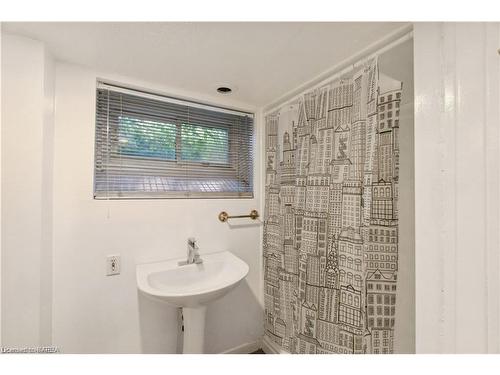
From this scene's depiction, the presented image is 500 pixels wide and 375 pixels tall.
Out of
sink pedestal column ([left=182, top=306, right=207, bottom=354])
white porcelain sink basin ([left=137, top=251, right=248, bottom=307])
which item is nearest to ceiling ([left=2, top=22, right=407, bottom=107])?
white porcelain sink basin ([left=137, top=251, right=248, bottom=307])

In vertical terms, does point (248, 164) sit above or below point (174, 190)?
above

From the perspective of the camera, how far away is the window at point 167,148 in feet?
3.90

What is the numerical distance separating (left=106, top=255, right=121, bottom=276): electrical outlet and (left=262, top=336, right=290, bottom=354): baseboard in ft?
3.83

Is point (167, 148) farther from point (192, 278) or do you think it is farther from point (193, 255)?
point (192, 278)

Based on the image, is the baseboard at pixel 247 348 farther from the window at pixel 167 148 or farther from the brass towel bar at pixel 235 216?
the window at pixel 167 148

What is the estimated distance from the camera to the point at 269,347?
61.4 inches

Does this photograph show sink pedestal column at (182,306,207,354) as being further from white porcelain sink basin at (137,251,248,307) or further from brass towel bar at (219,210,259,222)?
brass towel bar at (219,210,259,222)
